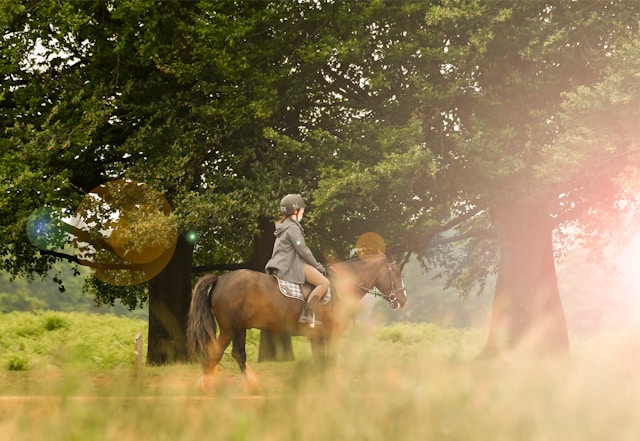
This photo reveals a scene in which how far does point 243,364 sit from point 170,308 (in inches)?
402

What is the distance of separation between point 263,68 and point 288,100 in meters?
1.07

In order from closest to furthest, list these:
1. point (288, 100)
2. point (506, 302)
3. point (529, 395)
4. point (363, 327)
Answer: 1. point (529, 395)
2. point (363, 327)
3. point (288, 100)
4. point (506, 302)

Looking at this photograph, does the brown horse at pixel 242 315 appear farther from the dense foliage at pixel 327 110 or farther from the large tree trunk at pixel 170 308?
the large tree trunk at pixel 170 308

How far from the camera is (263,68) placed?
21078mm

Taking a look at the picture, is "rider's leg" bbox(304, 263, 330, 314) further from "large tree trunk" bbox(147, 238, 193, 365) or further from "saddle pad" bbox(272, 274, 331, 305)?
"large tree trunk" bbox(147, 238, 193, 365)

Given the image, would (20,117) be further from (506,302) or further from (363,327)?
(363,327)

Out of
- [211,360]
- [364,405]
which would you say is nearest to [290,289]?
[211,360]

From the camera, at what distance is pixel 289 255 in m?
13.5

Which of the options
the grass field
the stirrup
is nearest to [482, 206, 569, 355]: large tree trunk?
the stirrup

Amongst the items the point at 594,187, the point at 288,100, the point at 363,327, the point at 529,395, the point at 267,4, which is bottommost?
the point at 529,395

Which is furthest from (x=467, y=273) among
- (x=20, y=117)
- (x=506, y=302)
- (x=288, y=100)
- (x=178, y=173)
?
(x=20, y=117)

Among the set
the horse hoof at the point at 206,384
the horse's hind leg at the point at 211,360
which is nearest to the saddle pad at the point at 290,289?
the horse's hind leg at the point at 211,360

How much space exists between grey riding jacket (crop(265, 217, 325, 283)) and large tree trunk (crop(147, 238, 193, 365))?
10179 mm

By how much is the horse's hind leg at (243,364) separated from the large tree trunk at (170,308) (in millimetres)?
9568
